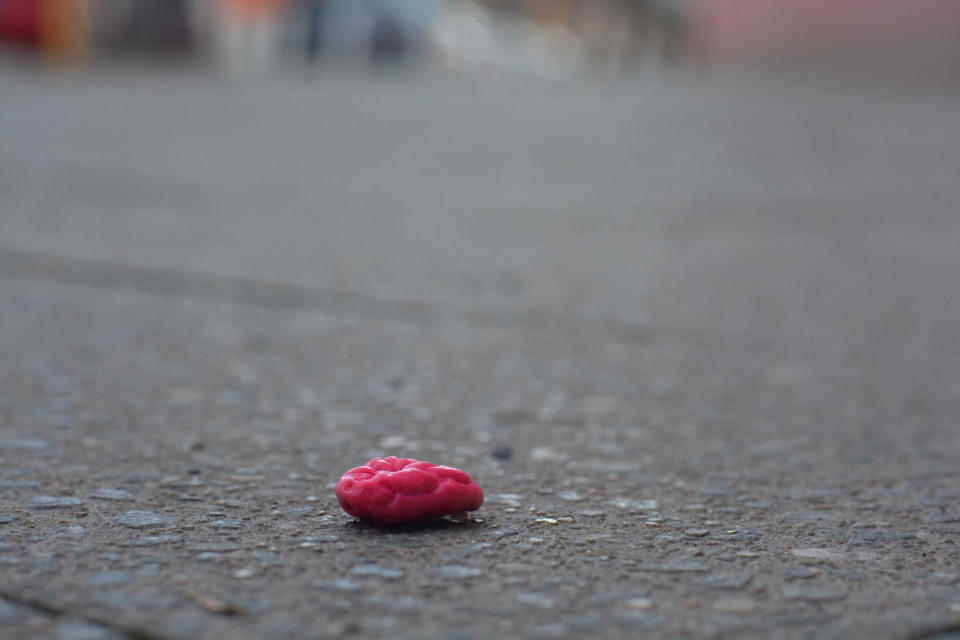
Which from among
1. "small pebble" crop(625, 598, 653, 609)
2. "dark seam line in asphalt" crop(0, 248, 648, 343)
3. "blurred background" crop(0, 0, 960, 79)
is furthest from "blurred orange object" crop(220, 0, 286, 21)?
"small pebble" crop(625, 598, 653, 609)

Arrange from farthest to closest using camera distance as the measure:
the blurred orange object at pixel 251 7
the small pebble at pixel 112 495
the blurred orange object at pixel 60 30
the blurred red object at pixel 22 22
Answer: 1. the blurred orange object at pixel 251 7
2. the blurred red object at pixel 22 22
3. the blurred orange object at pixel 60 30
4. the small pebble at pixel 112 495

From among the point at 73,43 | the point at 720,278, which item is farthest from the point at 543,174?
the point at 73,43

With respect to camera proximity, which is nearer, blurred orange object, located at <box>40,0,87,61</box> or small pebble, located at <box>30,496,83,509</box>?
small pebble, located at <box>30,496,83,509</box>

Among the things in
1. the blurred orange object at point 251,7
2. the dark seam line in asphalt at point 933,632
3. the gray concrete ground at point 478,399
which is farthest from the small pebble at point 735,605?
the blurred orange object at point 251,7

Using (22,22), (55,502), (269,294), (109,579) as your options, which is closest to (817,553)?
(109,579)

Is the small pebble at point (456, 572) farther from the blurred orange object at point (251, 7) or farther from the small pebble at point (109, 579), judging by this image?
the blurred orange object at point (251, 7)

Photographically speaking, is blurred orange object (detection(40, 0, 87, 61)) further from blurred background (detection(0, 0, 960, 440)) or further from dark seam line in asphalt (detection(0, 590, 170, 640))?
dark seam line in asphalt (detection(0, 590, 170, 640))

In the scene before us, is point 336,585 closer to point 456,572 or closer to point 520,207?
point 456,572
